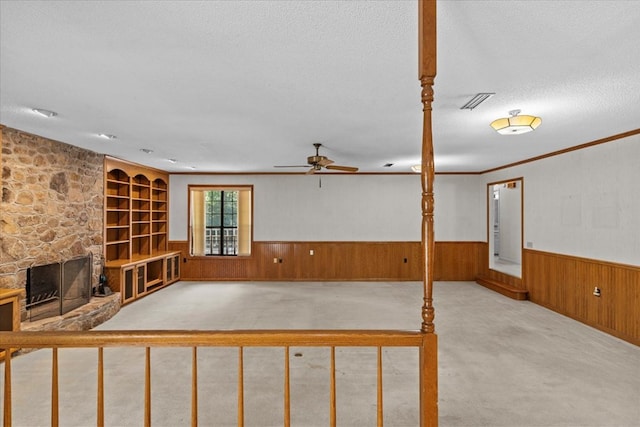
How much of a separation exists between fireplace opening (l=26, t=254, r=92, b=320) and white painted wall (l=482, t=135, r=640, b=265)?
279 inches

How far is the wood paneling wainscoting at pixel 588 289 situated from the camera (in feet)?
13.0

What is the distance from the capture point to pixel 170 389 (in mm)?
2840

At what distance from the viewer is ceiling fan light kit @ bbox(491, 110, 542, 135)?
3115mm

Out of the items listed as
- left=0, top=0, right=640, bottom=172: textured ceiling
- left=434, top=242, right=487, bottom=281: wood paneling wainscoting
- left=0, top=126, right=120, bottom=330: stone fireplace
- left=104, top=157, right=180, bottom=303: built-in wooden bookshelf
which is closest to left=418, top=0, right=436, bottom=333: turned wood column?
left=0, top=0, right=640, bottom=172: textured ceiling

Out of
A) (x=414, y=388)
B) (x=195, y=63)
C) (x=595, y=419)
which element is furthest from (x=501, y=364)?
(x=195, y=63)

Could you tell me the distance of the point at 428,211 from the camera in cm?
152

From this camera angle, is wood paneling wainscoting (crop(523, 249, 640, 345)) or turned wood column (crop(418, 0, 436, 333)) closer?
turned wood column (crop(418, 0, 436, 333))

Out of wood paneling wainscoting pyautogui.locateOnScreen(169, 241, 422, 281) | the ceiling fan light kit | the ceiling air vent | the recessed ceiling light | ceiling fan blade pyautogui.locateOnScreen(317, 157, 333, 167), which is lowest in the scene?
wood paneling wainscoting pyautogui.locateOnScreen(169, 241, 422, 281)

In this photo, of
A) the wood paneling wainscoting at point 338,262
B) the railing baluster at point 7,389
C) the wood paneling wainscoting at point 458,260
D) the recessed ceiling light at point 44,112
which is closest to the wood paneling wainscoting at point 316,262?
the wood paneling wainscoting at point 338,262

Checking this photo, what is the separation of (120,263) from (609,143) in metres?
7.45

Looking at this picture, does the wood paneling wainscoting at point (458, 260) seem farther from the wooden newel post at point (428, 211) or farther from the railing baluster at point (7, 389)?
the railing baluster at point (7, 389)

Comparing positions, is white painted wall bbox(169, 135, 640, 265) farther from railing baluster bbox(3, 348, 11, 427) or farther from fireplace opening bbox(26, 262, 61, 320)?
railing baluster bbox(3, 348, 11, 427)

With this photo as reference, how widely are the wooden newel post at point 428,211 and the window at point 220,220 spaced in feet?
21.6

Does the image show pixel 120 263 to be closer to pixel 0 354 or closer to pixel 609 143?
pixel 0 354
